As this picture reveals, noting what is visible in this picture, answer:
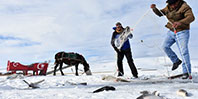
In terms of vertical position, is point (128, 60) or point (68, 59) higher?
point (68, 59)

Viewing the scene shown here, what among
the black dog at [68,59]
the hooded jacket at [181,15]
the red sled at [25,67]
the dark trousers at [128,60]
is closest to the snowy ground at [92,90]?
the dark trousers at [128,60]

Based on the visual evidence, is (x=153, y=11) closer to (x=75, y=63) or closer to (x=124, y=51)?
(x=124, y=51)

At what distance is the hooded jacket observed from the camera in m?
3.36

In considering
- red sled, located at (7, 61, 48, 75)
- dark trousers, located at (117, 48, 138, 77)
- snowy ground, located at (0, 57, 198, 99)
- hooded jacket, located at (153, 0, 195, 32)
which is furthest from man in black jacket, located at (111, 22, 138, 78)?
red sled, located at (7, 61, 48, 75)

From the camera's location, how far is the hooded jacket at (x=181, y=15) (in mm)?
3363

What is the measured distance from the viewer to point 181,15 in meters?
3.53

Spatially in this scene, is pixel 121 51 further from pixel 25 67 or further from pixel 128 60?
pixel 25 67

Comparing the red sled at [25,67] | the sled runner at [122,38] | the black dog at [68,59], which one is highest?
the sled runner at [122,38]

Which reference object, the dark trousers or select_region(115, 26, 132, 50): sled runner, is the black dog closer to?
the dark trousers

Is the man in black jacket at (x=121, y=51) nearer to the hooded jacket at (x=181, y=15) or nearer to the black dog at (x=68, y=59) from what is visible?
the hooded jacket at (x=181, y=15)

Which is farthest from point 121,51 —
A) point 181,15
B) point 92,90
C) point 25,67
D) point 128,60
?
point 25,67

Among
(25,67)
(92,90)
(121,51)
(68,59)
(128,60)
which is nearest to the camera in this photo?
(92,90)

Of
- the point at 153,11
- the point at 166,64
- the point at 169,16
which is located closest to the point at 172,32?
the point at 169,16

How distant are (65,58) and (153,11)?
471 centimetres
